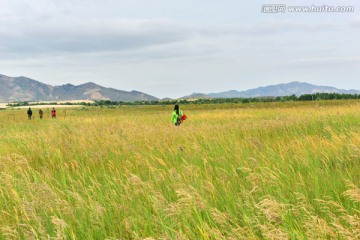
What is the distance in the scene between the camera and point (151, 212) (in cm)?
353

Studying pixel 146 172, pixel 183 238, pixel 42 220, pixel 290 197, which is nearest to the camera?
pixel 183 238

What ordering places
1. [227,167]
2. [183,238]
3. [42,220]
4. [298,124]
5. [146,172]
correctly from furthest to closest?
1. [298,124]
2. [146,172]
3. [227,167]
4. [42,220]
5. [183,238]

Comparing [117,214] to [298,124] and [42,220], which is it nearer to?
[42,220]

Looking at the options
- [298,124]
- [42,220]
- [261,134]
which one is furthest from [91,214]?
[298,124]

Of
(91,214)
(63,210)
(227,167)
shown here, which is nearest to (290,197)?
(227,167)

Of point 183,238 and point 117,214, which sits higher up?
point 183,238

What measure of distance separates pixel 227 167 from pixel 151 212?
1969 mm

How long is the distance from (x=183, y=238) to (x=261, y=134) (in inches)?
300

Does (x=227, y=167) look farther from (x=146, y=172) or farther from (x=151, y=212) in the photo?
(x=151, y=212)

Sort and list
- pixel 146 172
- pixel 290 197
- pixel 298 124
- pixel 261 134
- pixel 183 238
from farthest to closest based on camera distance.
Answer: pixel 298 124 → pixel 261 134 → pixel 146 172 → pixel 290 197 → pixel 183 238

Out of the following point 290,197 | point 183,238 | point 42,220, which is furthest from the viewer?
point 290,197

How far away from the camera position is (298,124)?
1098 cm

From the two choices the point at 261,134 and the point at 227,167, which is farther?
the point at 261,134

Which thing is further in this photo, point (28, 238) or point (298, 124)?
point (298, 124)
